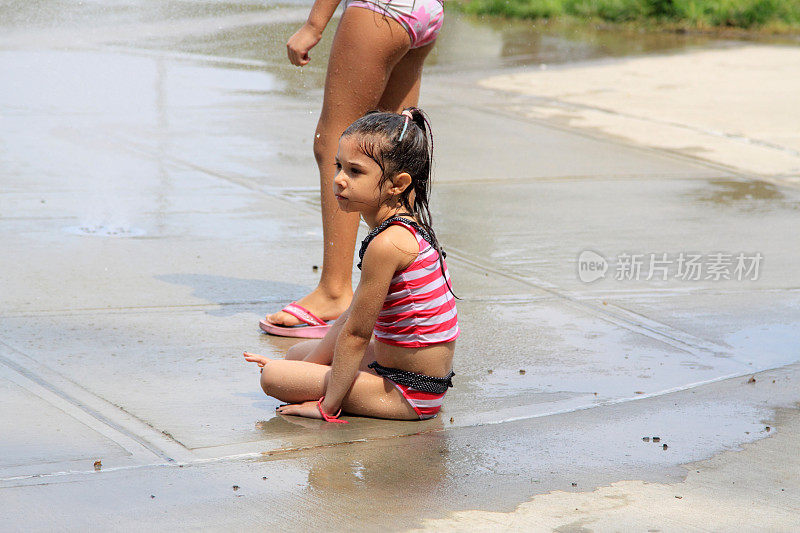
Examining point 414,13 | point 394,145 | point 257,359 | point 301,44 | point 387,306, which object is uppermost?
point 414,13

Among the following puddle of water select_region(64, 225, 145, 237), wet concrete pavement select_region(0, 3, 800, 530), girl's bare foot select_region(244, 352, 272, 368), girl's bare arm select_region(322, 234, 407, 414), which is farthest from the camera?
puddle of water select_region(64, 225, 145, 237)

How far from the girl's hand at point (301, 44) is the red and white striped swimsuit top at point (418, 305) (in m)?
1.04

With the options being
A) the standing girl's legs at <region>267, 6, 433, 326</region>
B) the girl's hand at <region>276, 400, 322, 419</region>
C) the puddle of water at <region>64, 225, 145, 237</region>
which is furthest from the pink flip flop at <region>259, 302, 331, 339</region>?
the puddle of water at <region>64, 225, 145, 237</region>

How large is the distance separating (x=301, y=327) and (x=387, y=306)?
839 mm

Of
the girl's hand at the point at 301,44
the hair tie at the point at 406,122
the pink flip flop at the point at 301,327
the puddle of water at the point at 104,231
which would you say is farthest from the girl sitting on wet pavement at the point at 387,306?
the puddle of water at the point at 104,231

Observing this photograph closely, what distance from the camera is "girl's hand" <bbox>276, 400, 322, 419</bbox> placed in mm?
3410

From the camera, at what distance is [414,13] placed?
Result: 13.6 feet

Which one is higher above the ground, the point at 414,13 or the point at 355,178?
the point at 414,13

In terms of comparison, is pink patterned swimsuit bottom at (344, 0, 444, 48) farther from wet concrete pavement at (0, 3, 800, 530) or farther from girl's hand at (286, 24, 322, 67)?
Answer: wet concrete pavement at (0, 3, 800, 530)

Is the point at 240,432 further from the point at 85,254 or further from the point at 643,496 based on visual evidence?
the point at 85,254

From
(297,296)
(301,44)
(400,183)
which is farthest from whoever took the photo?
(297,296)

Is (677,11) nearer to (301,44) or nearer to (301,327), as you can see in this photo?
(301,44)

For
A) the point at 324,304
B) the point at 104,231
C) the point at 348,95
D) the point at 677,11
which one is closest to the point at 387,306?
the point at 324,304

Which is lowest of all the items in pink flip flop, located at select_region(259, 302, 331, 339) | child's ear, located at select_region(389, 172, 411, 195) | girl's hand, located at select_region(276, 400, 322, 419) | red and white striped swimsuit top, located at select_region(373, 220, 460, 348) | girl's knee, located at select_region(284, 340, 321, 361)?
girl's hand, located at select_region(276, 400, 322, 419)
